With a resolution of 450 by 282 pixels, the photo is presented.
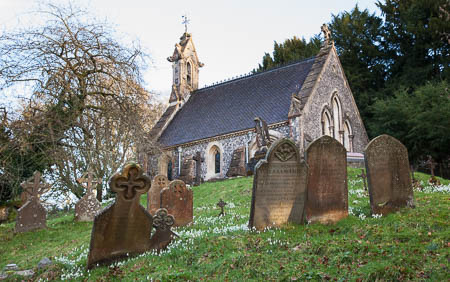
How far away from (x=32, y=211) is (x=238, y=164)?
11.7 meters

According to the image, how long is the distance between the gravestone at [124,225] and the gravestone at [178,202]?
8.62 feet

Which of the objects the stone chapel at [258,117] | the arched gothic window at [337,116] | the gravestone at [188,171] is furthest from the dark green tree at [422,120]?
the gravestone at [188,171]

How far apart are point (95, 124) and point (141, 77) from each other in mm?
2186

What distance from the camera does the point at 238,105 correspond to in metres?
25.3

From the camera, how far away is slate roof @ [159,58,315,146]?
23031 millimetres

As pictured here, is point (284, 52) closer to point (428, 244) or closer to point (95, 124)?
point (95, 124)

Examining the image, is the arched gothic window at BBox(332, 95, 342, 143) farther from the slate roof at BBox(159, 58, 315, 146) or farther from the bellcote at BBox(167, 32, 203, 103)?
the bellcote at BBox(167, 32, 203, 103)

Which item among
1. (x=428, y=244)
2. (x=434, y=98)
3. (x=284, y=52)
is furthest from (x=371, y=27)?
(x=428, y=244)

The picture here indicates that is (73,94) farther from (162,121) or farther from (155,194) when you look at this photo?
(162,121)

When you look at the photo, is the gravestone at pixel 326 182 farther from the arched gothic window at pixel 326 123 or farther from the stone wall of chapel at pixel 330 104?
the arched gothic window at pixel 326 123

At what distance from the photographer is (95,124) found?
41.1 feet

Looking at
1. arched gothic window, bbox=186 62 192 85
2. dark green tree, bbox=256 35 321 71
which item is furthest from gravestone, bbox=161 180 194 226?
dark green tree, bbox=256 35 321 71

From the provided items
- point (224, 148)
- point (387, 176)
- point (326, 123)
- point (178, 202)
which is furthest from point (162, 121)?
point (387, 176)

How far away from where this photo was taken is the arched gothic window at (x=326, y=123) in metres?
22.4
